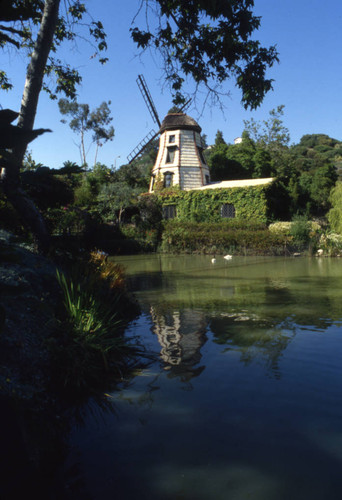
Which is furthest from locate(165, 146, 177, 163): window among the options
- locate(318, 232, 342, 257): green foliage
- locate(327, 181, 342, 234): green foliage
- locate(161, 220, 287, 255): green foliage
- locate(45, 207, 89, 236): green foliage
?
locate(318, 232, 342, 257): green foliage

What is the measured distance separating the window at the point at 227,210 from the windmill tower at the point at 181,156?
484 centimetres

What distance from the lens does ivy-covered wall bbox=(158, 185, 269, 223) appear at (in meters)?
28.3

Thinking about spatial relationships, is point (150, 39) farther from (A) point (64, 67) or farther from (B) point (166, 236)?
(B) point (166, 236)

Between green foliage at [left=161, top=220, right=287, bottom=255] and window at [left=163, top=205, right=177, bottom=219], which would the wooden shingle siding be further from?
green foliage at [left=161, top=220, right=287, bottom=255]

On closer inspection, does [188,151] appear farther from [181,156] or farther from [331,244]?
[331,244]

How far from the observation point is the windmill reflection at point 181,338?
493 cm

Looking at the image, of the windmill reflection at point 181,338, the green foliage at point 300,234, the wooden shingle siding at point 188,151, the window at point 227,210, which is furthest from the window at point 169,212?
the windmill reflection at point 181,338

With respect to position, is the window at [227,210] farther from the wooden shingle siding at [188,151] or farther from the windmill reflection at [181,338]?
the windmill reflection at [181,338]

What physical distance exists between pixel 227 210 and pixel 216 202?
1144 millimetres

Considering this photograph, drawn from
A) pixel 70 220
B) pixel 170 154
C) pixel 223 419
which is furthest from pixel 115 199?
pixel 223 419

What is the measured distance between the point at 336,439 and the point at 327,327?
3753 mm

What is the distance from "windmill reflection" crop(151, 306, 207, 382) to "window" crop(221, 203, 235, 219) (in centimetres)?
2284

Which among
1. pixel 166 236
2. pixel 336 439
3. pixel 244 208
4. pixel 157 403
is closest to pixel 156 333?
pixel 157 403

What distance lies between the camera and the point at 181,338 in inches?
247
